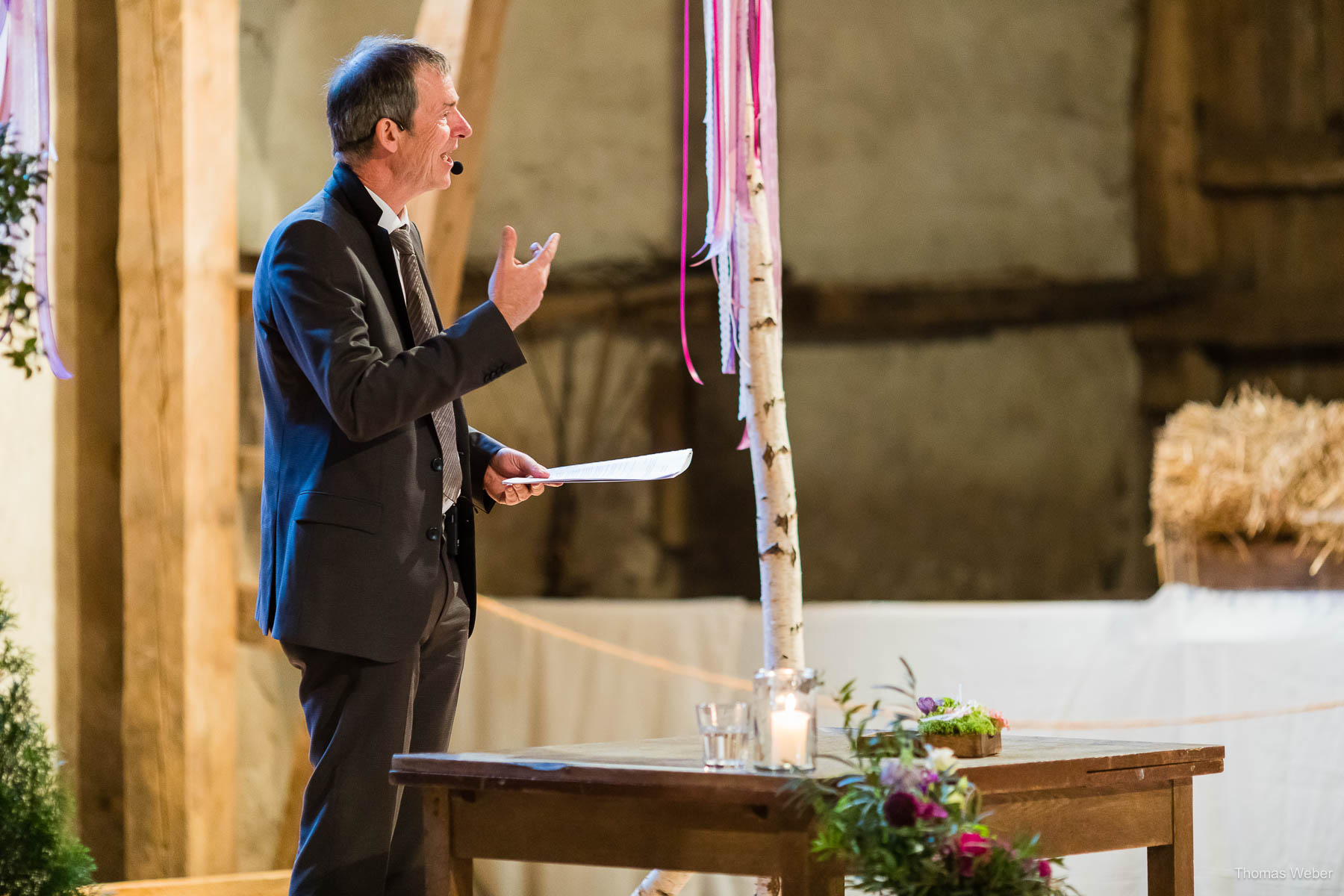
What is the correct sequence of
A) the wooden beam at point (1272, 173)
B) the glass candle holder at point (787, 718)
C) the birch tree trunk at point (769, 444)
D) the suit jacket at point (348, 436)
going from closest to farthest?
1. the glass candle holder at point (787, 718)
2. the suit jacket at point (348, 436)
3. the birch tree trunk at point (769, 444)
4. the wooden beam at point (1272, 173)

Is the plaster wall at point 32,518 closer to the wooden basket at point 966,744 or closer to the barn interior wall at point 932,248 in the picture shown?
the barn interior wall at point 932,248

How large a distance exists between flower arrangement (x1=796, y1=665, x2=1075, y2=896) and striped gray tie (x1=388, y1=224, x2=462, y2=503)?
0.73 m

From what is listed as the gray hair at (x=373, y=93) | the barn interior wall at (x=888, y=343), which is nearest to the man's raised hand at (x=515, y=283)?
the gray hair at (x=373, y=93)

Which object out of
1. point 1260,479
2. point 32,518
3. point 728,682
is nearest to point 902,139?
point 1260,479

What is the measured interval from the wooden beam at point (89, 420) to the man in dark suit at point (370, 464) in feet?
5.93

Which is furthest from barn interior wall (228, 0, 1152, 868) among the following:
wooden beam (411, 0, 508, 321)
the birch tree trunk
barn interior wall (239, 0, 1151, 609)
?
the birch tree trunk

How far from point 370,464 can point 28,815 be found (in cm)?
70

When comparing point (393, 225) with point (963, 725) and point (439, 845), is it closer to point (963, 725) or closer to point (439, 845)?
point (439, 845)

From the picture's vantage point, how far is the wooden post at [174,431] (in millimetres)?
3467

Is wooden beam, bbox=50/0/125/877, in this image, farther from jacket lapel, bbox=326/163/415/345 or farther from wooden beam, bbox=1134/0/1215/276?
wooden beam, bbox=1134/0/1215/276

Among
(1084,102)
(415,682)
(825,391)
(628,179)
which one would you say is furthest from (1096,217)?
(415,682)

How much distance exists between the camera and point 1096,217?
5.87 meters

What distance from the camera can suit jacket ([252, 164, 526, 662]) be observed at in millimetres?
1881

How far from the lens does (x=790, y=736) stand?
163 cm
